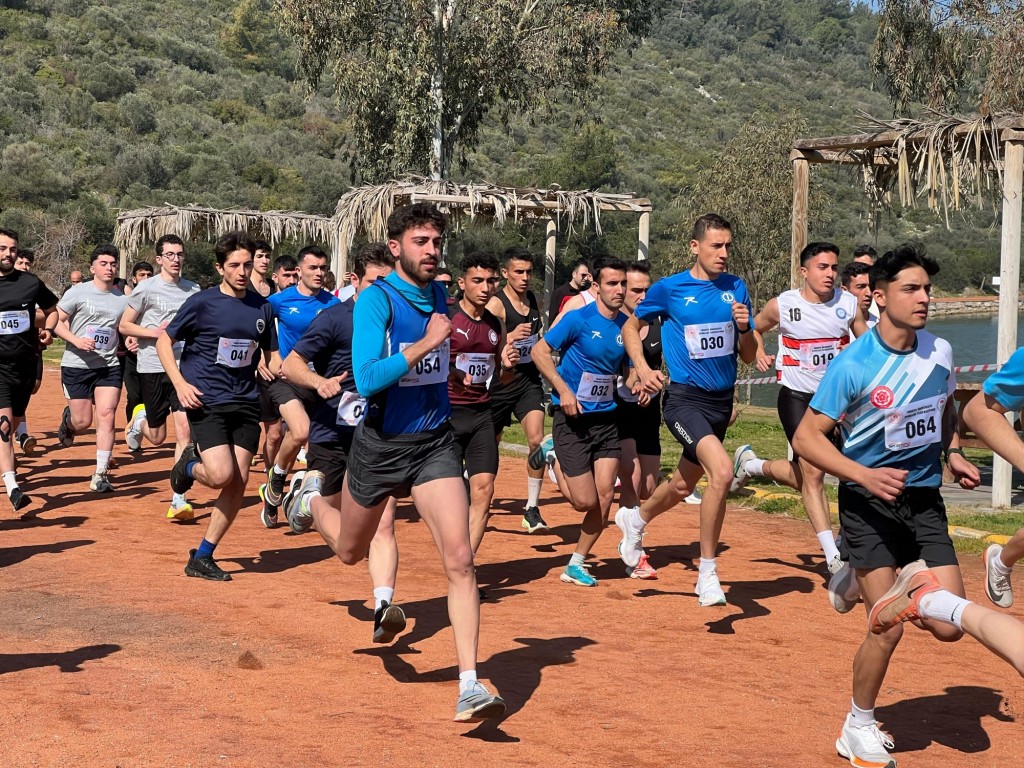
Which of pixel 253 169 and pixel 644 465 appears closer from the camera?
pixel 644 465

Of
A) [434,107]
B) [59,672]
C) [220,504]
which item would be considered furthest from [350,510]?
[434,107]

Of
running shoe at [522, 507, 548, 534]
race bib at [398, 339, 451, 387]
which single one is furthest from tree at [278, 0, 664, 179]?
race bib at [398, 339, 451, 387]

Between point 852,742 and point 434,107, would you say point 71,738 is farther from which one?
point 434,107

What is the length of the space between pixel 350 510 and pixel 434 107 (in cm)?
2414

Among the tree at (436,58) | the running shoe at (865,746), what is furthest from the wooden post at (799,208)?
the tree at (436,58)

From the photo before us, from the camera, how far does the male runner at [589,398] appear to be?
28.7 ft

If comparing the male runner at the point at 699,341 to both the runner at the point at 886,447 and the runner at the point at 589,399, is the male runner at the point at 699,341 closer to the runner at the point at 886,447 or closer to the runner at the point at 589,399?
the runner at the point at 589,399

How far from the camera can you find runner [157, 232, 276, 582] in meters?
8.60

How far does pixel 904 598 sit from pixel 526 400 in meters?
6.27

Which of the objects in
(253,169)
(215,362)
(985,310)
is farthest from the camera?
(985,310)

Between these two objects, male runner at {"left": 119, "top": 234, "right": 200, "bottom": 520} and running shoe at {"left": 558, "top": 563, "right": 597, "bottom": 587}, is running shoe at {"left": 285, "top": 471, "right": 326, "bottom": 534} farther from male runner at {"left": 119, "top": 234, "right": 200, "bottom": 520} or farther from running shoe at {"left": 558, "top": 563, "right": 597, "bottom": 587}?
male runner at {"left": 119, "top": 234, "right": 200, "bottom": 520}

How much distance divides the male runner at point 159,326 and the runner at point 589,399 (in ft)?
10.7

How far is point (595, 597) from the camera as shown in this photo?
8.55 meters

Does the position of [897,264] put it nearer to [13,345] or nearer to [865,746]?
[865,746]
